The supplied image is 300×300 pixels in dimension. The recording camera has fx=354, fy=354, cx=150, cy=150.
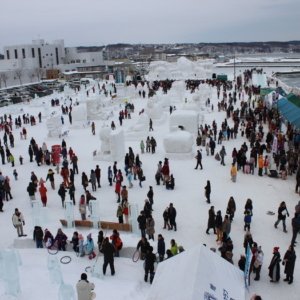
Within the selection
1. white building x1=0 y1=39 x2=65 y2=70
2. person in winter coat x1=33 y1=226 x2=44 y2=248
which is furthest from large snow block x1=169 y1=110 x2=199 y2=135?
white building x1=0 y1=39 x2=65 y2=70

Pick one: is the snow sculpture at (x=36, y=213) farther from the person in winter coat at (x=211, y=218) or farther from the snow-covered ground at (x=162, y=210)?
the person in winter coat at (x=211, y=218)

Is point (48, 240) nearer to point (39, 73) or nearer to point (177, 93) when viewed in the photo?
point (177, 93)

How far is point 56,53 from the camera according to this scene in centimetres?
8238

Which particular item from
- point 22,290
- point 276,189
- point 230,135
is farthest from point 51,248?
point 230,135

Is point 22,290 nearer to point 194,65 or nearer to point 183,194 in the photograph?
point 183,194

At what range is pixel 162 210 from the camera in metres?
10.7

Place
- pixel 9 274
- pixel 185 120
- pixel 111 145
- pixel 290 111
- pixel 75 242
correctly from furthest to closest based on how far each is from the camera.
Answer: pixel 185 120 → pixel 290 111 → pixel 111 145 → pixel 75 242 → pixel 9 274

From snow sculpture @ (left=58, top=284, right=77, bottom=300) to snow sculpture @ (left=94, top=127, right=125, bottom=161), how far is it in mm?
9403

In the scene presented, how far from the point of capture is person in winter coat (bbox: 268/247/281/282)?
279 inches

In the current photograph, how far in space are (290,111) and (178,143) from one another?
6706mm

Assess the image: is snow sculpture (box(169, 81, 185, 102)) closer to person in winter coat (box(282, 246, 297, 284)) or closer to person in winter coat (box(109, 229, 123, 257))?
person in winter coat (box(109, 229, 123, 257))

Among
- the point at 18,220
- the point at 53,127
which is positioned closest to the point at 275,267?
the point at 18,220

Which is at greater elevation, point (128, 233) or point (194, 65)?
point (194, 65)

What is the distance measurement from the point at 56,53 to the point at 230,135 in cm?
7181
